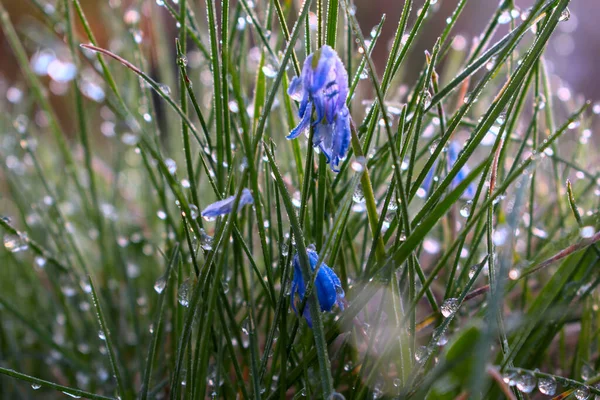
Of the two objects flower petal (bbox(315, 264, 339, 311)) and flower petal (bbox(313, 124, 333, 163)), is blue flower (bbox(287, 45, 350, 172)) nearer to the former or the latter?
flower petal (bbox(313, 124, 333, 163))

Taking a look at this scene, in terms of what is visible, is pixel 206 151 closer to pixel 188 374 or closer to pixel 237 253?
pixel 237 253

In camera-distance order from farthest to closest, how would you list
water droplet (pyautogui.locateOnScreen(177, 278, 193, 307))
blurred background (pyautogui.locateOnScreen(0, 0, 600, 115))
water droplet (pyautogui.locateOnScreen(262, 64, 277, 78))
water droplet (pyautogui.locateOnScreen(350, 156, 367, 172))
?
blurred background (pyautogui.locateOnScreen(0, 0, 600, 115)), water droplet (pyautogui.locateOnScreen(262, 64, 277, 78)), water droplet (pyautogui.locateOnScreen(177, 278, 193, 307)), water droplet (pyautogui.locateOnScreen(350, 156, 367, 172))

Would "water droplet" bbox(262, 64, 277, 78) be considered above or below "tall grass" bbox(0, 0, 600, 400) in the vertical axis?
above

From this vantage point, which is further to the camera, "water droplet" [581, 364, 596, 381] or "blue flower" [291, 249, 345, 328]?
"water droplet" [581, 364, 596, 381]

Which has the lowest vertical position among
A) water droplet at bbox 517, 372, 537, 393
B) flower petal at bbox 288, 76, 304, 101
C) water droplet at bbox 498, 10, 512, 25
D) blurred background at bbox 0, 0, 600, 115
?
water droplet at bbox 517, 372, 537, 393

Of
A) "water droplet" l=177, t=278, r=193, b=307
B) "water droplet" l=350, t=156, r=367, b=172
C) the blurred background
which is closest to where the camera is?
"water droplet" l=350, t=156, r=367, b=172

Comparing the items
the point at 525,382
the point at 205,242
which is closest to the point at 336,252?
the point at 205,242

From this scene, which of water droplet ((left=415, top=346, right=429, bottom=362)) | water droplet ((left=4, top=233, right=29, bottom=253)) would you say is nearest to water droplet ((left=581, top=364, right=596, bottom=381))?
water droplet ((left=415, top=346, right=429, bottom=362))

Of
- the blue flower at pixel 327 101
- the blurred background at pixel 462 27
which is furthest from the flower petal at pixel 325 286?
the blurred background at pixel 462 27

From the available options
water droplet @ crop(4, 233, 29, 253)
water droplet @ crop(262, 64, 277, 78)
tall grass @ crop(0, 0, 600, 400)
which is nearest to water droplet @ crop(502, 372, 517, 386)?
tall grass @ crop(0, 0, 600, 400)
